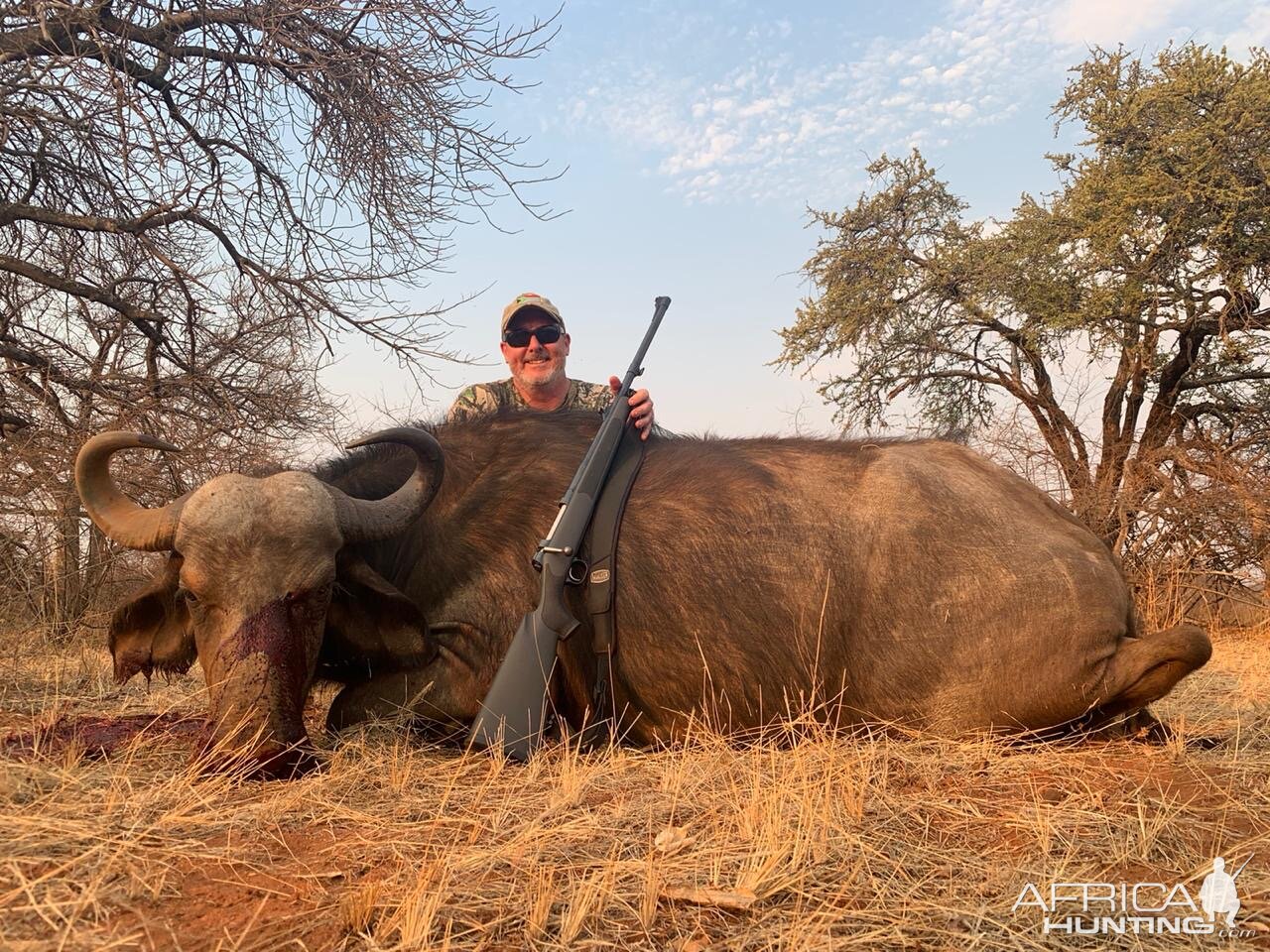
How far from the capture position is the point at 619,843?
2.26m

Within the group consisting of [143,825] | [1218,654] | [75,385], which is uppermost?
[75,385]

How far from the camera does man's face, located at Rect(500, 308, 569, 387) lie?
6129mm

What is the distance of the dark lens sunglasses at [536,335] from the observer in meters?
6.08

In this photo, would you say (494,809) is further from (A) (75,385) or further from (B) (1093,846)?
(A) (75,385)

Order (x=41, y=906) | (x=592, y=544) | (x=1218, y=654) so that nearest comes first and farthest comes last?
(x=41, y=906) → (x=592, y=544) → (x=1218, y=654)

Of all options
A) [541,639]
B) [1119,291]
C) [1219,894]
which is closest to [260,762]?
[541,639]

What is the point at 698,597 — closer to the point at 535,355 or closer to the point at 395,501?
the point at 395,501

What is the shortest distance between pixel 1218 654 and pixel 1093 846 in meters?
6.30

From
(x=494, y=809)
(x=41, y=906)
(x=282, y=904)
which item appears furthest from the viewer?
(x=494, y=809)

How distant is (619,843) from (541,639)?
51.5 inches

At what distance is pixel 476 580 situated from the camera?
154 inches

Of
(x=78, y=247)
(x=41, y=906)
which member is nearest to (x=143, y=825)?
(x=41, y=906)

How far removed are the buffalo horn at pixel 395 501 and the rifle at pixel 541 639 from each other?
0.61m

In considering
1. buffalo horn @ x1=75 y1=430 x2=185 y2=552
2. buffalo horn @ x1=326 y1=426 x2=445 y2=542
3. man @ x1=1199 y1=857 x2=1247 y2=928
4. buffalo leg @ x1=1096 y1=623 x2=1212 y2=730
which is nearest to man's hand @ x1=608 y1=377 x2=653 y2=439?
buffalo horn @ x1=326 y1=426 x2=445 y2=542
